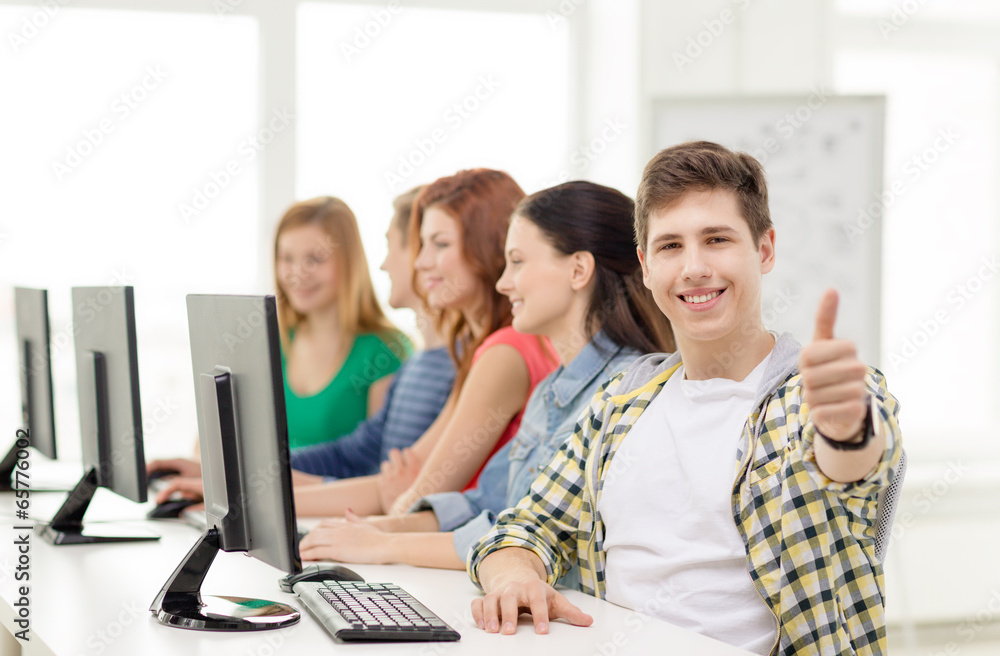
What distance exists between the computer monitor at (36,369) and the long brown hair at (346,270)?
765mm

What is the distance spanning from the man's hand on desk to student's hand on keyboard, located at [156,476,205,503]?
1111 mm

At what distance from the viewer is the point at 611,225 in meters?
1.92

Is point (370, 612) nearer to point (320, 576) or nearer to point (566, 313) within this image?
point (320, 576)

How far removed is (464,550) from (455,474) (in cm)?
41

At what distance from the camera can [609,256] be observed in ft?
6.24

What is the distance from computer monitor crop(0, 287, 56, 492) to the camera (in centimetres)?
229

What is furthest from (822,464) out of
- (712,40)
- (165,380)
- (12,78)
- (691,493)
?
(12,78)
